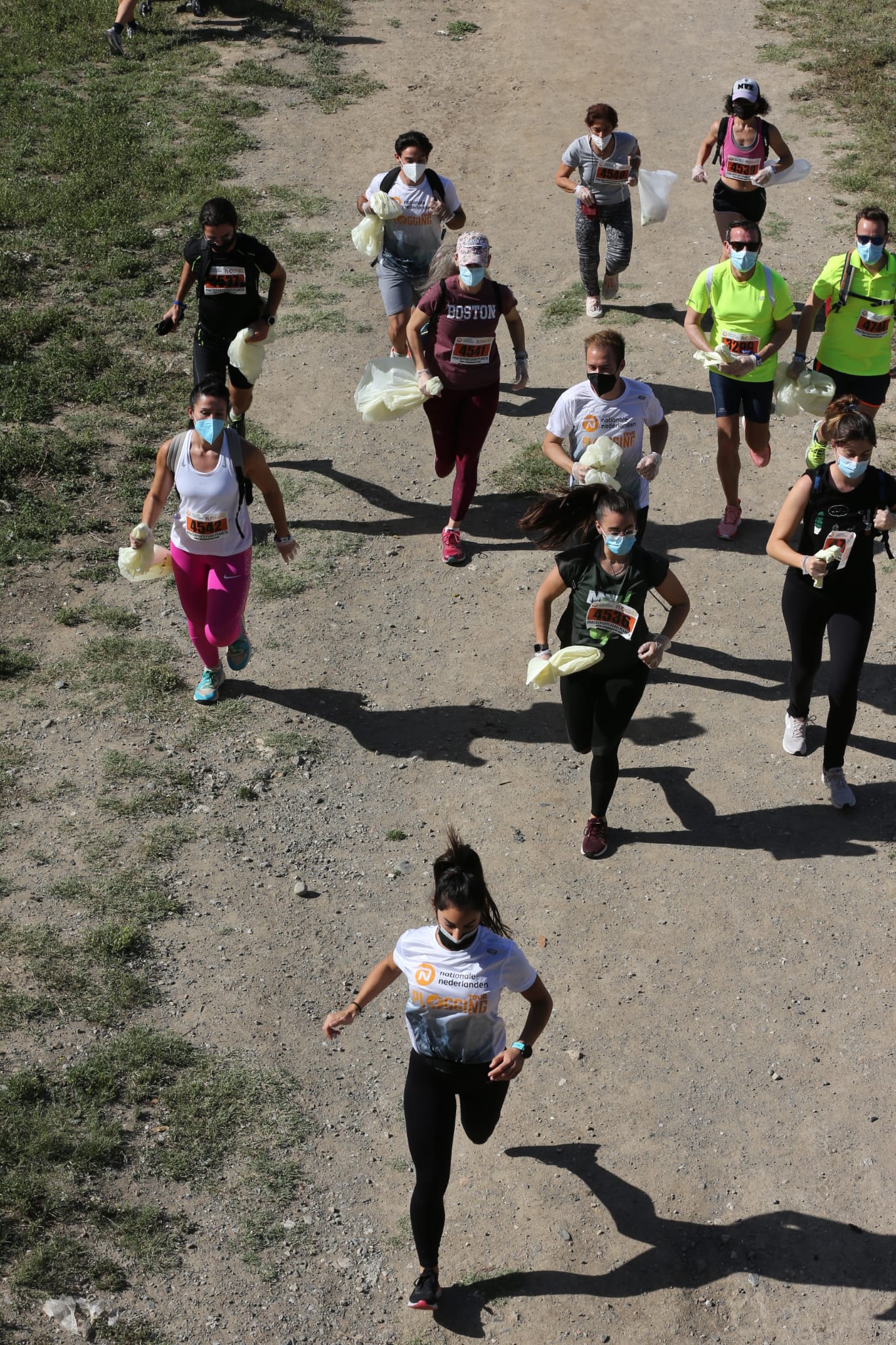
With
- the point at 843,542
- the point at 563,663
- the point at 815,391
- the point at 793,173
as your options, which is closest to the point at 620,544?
the point at 563,663

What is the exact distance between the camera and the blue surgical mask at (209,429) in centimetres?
721

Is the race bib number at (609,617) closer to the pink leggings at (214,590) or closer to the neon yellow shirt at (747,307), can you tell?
the pink leggings at (214,590)

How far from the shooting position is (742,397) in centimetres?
899

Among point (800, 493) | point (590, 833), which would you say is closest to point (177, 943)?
point (590, 833)

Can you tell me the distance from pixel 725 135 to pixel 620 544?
637 cm

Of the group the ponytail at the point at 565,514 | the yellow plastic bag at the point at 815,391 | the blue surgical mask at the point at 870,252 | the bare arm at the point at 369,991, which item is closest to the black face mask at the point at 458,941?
the bare arm at the point at 369,991

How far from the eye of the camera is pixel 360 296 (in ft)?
41.2

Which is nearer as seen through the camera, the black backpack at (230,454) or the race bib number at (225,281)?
the black backpack at (230,454)

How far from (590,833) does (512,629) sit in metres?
2.04

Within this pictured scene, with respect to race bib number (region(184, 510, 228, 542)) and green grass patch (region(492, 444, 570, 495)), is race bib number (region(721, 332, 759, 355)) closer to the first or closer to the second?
green grass patch (region(492, 444, 570, 495))

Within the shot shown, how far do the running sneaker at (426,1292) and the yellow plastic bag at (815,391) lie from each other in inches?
236

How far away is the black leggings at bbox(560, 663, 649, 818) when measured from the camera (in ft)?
21.5

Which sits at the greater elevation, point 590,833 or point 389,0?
point 389,0

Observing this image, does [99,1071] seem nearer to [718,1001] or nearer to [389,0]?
[718,1001]
